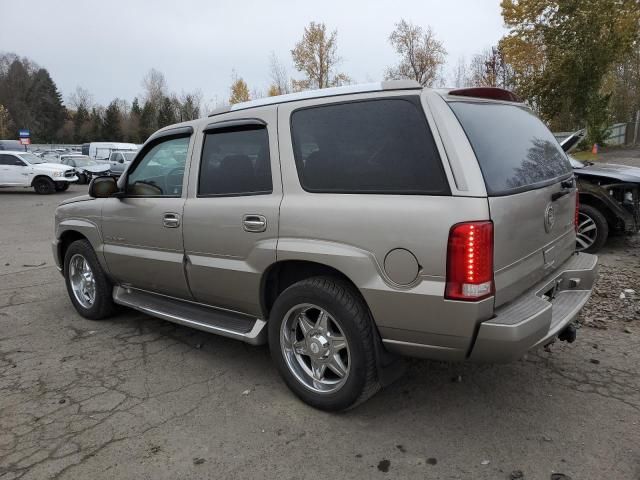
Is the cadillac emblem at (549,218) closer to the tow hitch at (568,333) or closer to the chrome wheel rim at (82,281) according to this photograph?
the tow hitch at (568,333)

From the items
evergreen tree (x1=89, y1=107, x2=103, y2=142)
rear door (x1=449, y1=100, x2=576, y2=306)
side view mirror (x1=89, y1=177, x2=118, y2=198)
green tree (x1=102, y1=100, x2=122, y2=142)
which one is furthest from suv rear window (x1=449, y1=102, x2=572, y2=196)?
evergreen tree (x1=89, y1=107, x2=103, y2=142)

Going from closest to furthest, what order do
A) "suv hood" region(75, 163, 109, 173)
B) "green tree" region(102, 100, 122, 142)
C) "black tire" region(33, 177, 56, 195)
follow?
"black tire" region(33, 177, 56, 195), "suv hood" region(75, 163, 109, 173), "green tree" region(102, 100, 122, 142)

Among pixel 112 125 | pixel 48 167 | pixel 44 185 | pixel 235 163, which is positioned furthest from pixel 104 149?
pixel 112 125

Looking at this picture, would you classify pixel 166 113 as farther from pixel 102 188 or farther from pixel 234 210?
pixel 234 210

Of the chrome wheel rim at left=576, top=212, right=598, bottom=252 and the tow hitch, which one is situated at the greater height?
the chrome wheel rim at left=576, top=212, right=598, bottom=252

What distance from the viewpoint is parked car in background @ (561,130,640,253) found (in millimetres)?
6609

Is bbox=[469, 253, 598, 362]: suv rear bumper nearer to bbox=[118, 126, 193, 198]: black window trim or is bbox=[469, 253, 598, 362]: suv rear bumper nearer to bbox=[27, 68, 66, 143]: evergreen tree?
bbox=[118, 126, 193, 198]: black window trim

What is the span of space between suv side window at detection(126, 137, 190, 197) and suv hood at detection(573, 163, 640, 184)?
17.1ft

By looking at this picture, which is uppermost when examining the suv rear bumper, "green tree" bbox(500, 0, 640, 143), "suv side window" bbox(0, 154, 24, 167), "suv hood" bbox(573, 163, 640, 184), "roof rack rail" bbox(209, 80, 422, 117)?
"green tree" bbox(500, 0, 640, 143)

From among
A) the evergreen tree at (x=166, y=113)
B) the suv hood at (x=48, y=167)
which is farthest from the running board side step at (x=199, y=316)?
the evergreen tree at (x=166, y=113)

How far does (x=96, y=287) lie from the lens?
4750mm

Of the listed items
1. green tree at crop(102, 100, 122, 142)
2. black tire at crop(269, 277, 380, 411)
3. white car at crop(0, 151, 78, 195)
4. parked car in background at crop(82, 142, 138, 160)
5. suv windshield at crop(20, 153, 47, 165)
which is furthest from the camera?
green tree at crop(102, 100, 122, 142)

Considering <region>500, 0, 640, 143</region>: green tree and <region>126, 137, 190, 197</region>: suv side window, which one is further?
<region>500, 0, 640, 143</region>: green tree

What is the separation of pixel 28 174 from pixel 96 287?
18048 millimetres
